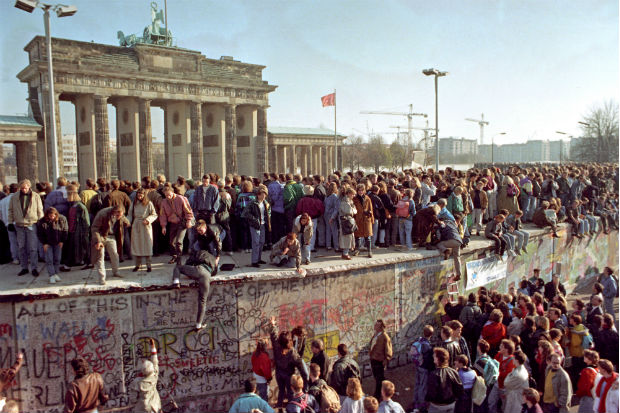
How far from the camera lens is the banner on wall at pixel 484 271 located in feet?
44.9

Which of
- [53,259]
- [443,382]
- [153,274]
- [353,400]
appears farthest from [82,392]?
[443,382]

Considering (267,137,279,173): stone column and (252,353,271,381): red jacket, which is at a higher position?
(267,137,279,173): stone column

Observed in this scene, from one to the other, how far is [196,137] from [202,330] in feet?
99.8

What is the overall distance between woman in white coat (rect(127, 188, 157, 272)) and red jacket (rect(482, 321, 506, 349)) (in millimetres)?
7182

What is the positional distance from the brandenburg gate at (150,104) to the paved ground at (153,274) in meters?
20.2

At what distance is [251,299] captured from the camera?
10109mm

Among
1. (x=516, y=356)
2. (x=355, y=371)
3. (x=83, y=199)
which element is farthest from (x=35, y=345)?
(x=516, y=356)

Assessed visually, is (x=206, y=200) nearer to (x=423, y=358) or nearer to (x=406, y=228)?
(x=406, y=228)

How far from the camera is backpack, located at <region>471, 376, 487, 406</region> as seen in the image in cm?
779

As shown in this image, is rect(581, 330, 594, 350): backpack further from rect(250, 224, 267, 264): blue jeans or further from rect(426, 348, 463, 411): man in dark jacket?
rect(250, 224, 267, 264): blue jeans

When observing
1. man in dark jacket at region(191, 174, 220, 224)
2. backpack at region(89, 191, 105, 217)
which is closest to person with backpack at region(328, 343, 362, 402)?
man in dark jacket at region(191, 174, 220, 224)

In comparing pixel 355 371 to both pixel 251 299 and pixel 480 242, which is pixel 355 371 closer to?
pixel 251 299

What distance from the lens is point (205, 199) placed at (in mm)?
11055

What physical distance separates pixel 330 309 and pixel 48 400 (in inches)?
233
